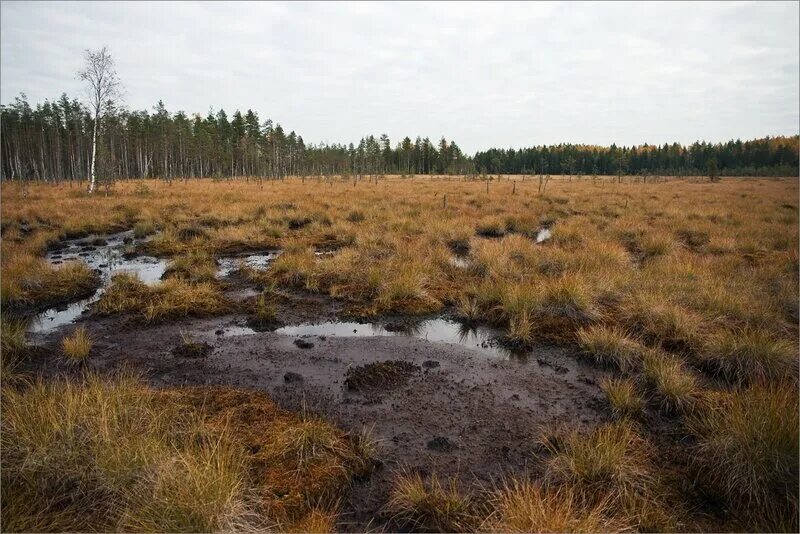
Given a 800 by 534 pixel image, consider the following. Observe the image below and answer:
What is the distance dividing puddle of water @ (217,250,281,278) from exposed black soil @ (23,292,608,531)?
11.7ft

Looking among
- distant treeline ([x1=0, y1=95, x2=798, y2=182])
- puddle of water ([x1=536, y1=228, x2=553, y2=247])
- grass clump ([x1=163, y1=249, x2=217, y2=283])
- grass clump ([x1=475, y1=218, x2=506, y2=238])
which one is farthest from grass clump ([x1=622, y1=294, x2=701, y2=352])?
distant treeline ([x1=0, y1=95, x2=798, y2=182])

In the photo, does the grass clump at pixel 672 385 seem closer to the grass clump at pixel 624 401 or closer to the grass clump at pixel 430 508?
the grass clump at pixel 624 401

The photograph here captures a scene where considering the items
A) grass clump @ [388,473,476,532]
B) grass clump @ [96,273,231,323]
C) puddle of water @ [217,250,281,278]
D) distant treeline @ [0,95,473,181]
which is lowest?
grass clump @ [388,473,476,532]

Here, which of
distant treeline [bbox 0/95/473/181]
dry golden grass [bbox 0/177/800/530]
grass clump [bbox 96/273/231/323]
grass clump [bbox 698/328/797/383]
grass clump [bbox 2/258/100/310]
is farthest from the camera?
distant treeline [bbox 0/95/473/181]

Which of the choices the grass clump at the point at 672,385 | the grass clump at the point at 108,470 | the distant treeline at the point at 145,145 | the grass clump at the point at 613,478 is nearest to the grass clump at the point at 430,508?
the grass clump at the point at 613,478

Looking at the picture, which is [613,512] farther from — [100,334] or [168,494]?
[100,334]

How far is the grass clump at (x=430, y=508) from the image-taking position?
315 centimetres

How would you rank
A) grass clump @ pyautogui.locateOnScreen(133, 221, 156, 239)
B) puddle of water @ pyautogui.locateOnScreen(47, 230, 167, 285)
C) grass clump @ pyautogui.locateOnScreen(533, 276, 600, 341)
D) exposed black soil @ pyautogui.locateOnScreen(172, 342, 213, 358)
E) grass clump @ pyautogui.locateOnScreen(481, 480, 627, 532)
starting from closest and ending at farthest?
grass clump @ pyautogui.locateOnScreen(481, 480, 627, 532) < exposed black soil @ pyautogui.locateOnScreen(172, 342, 213, 358) < grass clump @ pyautogui.locateOnScreen(533, 276, 600, 341) < puddle of water @ pyautogui.locateOnScreen(47, 230, 167, 285) < grass clump @ pyautogui.locateOnScreen(133, 221, 156, 239)

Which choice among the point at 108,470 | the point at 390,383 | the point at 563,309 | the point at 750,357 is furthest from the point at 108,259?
the point at 750,357

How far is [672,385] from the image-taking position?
193 inches

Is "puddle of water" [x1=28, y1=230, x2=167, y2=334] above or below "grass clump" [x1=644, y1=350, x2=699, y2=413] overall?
above

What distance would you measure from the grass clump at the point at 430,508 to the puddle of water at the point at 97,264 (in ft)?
23.6

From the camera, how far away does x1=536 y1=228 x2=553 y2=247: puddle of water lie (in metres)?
15.2

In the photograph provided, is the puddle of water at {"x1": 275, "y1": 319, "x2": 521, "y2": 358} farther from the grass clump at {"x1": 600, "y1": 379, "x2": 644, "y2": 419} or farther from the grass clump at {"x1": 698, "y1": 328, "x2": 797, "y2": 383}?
the grass clump at {"x1": 698, "y1": 328, "x2": 797, "y2": 383}
